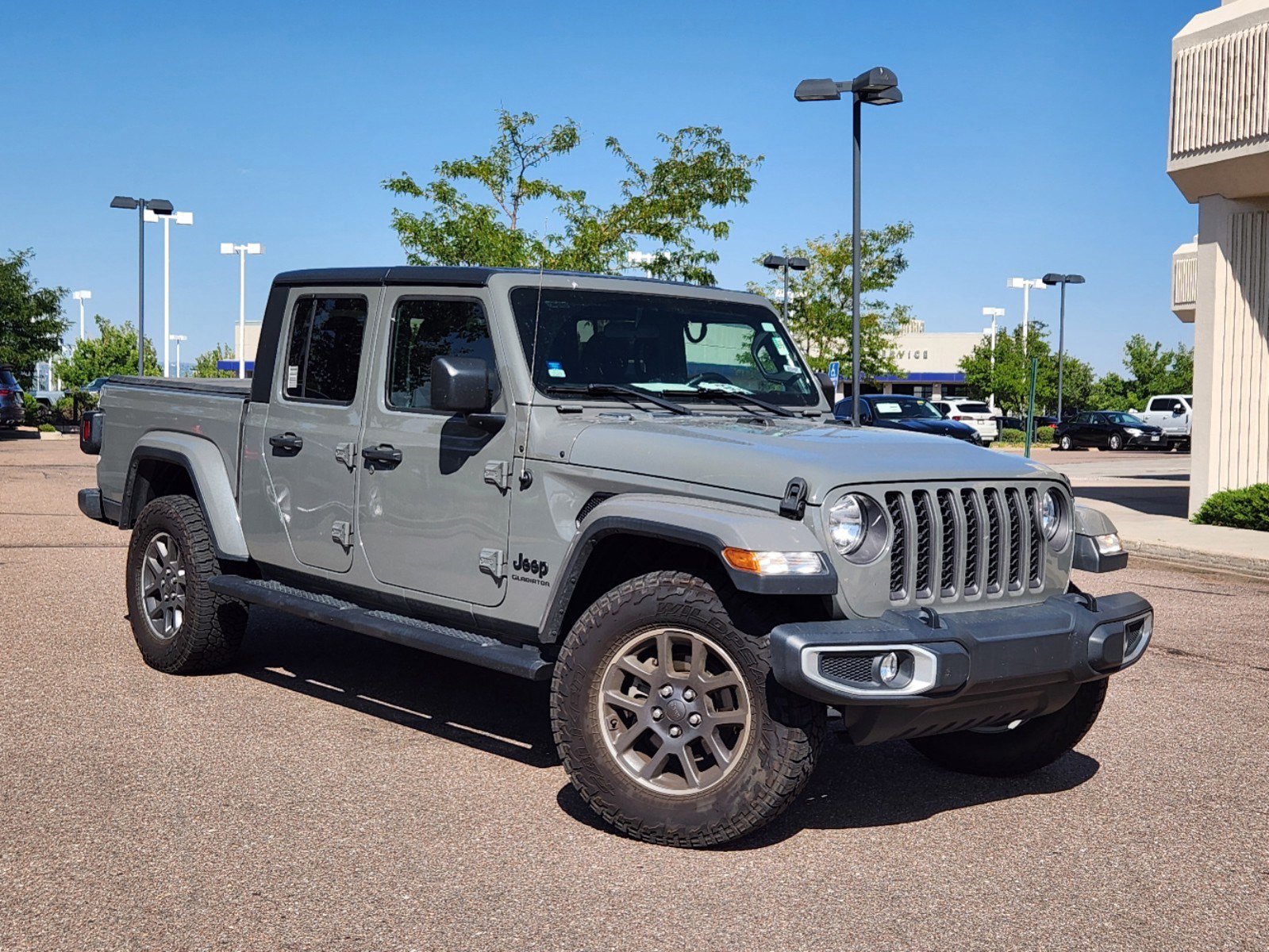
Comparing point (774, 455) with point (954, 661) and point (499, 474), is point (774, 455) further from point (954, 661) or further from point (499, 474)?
point (499, 474)

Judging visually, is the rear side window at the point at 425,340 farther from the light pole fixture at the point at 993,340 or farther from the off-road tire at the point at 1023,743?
the light pole fixture at the point at 993,340

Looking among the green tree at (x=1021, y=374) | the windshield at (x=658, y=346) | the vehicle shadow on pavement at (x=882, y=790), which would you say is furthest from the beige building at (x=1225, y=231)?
the green tree at (x=1021, y=374)

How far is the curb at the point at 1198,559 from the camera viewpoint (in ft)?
44.1

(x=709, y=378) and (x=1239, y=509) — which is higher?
(x=709, y=378)

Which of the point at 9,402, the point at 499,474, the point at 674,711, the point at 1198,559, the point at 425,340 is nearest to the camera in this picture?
the point at 674,711

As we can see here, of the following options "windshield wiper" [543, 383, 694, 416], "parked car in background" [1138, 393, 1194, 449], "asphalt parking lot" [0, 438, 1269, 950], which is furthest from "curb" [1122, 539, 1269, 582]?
"parked car in background" [1138, 393, 1194, 449]

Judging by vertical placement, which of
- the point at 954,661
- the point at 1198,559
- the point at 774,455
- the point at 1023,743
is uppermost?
the point at 774,455

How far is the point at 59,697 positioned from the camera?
6773 mm

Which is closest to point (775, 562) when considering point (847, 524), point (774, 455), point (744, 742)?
point (847, 524)

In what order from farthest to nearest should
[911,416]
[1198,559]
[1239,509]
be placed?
[911,416] < [1239,509] < [1198,559]

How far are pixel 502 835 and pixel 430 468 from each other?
1607 mm

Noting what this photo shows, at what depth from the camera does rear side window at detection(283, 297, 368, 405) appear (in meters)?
6.35

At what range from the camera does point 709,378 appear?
20.0 feet

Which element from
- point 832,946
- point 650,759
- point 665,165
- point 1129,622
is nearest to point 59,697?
point 650,759
